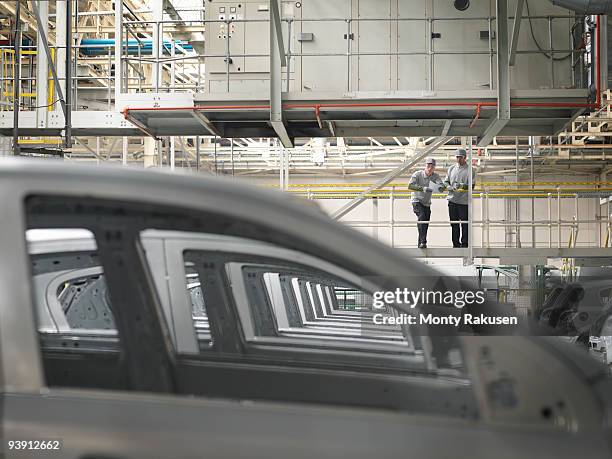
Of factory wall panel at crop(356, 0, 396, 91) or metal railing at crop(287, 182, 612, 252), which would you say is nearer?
factory wall panel at crop(356, 0, 396, 91)

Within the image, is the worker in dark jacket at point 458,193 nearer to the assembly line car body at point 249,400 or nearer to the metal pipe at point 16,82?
the metal pipe at point 16,82

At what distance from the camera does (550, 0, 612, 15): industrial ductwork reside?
26.2 ft

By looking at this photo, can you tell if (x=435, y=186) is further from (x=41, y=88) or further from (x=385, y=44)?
(x=41, y=88)

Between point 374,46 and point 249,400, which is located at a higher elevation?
point 374,46

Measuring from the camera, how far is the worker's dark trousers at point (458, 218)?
43.7ft

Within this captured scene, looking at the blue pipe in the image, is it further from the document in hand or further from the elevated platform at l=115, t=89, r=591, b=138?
the document in hand

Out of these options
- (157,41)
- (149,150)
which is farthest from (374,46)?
(149,150)

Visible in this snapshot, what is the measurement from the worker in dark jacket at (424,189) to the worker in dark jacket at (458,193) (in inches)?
9.0

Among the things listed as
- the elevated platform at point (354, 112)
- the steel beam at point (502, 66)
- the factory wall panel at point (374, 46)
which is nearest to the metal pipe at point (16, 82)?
the elevated platform at point (354, 112)

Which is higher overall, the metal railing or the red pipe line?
the red pipe line

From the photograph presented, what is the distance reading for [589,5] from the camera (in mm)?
8047

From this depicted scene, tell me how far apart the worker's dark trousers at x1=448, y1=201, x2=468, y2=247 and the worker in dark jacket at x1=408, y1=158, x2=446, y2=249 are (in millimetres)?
490

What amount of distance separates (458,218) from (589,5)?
597cm

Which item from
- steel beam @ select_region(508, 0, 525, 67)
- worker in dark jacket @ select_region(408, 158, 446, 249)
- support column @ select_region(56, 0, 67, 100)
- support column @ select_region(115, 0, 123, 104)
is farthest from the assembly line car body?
worker in dark jacket @ select_region(408, 158, 446, 249)
